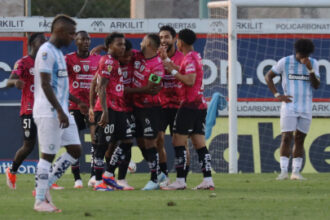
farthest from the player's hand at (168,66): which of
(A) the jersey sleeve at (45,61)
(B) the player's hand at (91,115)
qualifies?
(A) the jersey sleeve at (45,61)

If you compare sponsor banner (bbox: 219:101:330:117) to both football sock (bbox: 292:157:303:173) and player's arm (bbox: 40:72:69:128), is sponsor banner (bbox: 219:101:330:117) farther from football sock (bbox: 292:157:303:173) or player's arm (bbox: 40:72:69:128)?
player's arm (bbox: 40:72:69:128)

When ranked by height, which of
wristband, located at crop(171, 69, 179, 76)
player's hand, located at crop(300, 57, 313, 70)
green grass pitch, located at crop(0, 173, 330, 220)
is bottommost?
green grass pitch, located at crop(0, 173, 330, 220)

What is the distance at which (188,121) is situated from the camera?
1238cm

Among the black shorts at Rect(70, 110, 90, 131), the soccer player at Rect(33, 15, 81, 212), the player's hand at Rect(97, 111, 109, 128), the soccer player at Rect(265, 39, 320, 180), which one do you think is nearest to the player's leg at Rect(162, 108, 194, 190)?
the player's hand at Rect(97, 111, 109, 128)

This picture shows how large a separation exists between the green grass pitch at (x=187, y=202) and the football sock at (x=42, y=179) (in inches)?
7.7

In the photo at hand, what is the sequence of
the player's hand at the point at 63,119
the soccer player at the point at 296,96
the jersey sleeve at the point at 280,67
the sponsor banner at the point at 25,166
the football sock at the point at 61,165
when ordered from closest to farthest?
1. the player's hand at the point at 63,119
2. the football sock at the point at 61,165
3. the soccer player at the point at 296,96
4. the jersey sleeve at the point at 280,67
5. the sponsor banner at the point at 25,166

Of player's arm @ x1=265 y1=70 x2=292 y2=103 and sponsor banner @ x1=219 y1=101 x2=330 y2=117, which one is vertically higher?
player's arm @ x1=265 y1=70 x2=292 y2=103

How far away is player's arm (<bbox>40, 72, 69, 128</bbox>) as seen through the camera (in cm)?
917

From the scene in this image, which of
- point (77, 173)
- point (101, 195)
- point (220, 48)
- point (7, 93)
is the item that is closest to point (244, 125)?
point (220, 48)

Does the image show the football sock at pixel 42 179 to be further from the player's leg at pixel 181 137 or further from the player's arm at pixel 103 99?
the player's leg at pixel 181 137

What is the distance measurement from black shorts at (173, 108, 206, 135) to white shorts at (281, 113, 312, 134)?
8.58ft

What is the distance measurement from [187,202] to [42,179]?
188cm

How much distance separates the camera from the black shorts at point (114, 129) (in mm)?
12109

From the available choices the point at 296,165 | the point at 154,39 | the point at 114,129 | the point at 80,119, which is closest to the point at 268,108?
the point at 296,165
